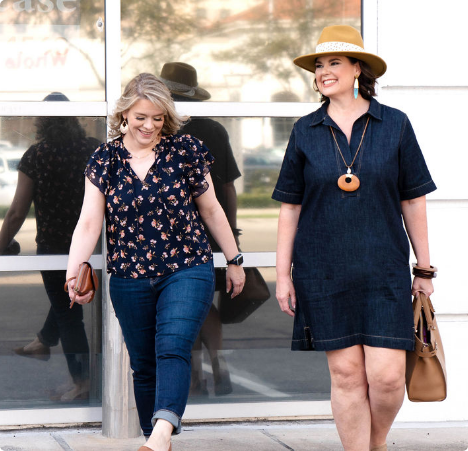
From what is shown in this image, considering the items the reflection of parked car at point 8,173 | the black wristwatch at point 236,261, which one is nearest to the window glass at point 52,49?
the reflection of parked car at point 8,173

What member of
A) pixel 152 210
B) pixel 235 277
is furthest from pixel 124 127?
pixel 235 277

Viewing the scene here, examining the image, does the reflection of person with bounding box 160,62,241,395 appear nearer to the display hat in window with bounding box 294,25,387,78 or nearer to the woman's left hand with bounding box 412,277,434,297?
the display hat in window with bounding box 294,25,387,78

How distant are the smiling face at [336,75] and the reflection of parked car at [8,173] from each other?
73.2 inches

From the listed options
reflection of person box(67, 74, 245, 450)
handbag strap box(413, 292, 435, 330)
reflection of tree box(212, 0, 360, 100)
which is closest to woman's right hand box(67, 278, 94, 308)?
reflection of person box(67, 74, 245, 450)

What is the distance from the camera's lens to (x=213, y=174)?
14.9ft

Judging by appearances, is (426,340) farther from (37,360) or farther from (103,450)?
(37,360)

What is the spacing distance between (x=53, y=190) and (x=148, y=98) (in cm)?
123

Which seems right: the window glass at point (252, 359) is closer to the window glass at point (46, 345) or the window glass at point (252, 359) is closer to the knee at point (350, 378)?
the window glass at point (46, 345)

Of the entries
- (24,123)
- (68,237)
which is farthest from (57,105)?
(68,237)

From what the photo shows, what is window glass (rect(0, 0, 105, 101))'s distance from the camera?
4.34 meters

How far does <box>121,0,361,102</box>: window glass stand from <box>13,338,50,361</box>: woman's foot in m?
1.53

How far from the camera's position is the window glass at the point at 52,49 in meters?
4.34

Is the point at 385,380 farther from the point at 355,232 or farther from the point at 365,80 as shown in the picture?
the point at 365,80

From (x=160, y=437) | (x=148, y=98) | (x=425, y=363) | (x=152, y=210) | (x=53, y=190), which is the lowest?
(x=160, y=437)
